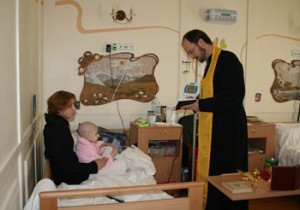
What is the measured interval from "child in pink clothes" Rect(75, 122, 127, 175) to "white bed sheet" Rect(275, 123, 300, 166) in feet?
6.71

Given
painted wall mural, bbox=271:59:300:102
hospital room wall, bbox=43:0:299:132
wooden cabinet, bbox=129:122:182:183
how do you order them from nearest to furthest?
1. wooden cabinet, bbox=129:122:182:183
2. hospital room wall, bbox=43:0:299:132
3. painted wall mural, bbox=271:59:300:102

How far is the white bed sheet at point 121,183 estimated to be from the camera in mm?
1664

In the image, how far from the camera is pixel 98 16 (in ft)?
11.5

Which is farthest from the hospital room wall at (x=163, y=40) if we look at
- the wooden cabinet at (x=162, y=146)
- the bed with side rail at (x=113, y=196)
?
the bed with side rail at (x=113, y=196)

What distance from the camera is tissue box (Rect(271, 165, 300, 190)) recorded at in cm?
188

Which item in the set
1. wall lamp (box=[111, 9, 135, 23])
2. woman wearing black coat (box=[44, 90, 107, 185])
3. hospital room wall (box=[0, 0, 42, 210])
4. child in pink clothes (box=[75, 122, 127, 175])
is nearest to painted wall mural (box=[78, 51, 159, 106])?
wall lamp (box=[111, 9, 135, 23])

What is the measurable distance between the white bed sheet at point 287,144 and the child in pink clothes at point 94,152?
204 centimetres

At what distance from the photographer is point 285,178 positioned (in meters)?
1.89

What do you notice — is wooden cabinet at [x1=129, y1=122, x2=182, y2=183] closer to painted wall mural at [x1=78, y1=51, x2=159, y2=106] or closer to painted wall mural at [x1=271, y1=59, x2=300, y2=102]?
painted wall mural at [x1=78, y1=51, x2=159, y2=106]

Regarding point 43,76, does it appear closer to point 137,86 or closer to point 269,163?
point 137,86

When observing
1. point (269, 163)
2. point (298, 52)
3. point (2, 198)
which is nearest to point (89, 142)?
point (2, 198)

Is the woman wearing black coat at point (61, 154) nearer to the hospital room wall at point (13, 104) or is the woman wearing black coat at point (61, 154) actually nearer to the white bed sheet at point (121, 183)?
the white bed sheet at point (121, 183)

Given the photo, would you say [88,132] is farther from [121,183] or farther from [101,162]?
[121,183]

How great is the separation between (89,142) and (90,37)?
158cm
